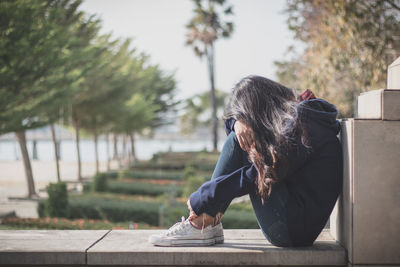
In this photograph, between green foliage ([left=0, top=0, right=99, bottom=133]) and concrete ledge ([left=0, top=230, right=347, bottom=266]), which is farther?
green foliage ([left=0, top=0, right=99, bottom=133])

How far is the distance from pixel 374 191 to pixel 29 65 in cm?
1005

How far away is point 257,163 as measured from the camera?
231cm

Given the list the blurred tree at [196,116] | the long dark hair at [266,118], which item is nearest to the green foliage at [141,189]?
the long dark hair at [266,118]

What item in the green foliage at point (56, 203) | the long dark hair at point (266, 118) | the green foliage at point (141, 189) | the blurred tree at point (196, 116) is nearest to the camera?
the long dark hair at point (266, 118)

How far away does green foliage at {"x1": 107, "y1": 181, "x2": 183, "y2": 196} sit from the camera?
13.2m

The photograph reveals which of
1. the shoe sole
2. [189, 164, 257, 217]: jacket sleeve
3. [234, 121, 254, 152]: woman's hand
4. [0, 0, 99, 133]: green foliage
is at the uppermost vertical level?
[0, 0, 99, 133]: green foliage

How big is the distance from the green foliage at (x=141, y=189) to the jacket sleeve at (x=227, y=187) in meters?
10.4

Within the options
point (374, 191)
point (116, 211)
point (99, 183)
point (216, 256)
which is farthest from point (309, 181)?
point (99, 183)

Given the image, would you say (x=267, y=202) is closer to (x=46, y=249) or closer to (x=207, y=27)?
(x=46, y=249)

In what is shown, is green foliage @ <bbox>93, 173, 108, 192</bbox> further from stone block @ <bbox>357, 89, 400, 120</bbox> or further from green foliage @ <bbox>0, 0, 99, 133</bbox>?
stone block @ <bbox>357, 89, 400, 120</bbox>

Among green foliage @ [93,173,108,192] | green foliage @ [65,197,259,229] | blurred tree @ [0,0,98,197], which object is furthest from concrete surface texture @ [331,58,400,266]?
green foliage @ [93,173,108,192]

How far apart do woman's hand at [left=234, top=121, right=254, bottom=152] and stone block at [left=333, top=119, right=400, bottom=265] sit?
566mm

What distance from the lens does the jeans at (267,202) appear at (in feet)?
7.80

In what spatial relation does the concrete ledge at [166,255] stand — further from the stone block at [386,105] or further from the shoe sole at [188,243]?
the stone block at [386,105]
